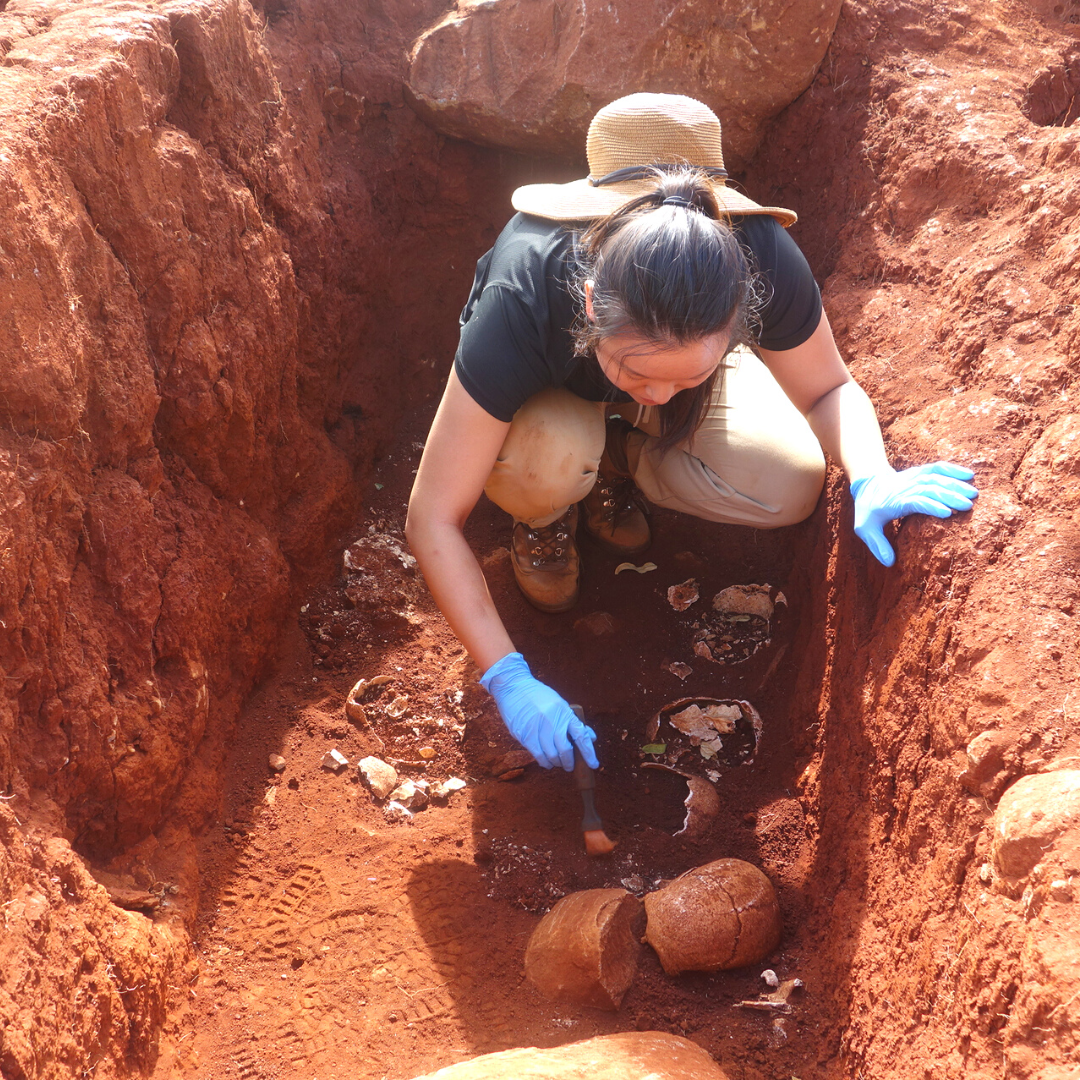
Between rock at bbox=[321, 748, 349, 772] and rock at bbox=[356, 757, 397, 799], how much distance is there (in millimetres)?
43

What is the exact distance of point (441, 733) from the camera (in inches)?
98.9

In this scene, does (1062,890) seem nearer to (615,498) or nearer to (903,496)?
(903,496)

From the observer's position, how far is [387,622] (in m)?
2.79

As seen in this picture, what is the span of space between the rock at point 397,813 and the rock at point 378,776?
0.13ft

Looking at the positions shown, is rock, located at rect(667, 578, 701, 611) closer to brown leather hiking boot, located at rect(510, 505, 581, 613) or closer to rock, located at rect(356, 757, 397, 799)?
brown leather hiking boot, located at rect(510, 505, 581, 613)

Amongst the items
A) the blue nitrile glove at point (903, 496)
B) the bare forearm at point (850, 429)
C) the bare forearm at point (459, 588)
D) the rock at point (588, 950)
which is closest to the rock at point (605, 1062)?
the rock at point (588, 950)

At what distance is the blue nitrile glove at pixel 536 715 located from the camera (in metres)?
2.00

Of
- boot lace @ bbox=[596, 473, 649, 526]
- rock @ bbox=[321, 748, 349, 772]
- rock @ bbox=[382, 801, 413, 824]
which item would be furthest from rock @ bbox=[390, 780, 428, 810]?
boot lace @ bbox=[596, 473, 649, 526]

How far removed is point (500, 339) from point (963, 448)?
104 cm

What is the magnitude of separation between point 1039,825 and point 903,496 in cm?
75

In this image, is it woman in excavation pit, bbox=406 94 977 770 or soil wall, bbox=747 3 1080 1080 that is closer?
soil wall, bbox=747 3 1080 1080

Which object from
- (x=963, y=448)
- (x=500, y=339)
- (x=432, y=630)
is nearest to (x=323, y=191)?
(x=500, y=339)

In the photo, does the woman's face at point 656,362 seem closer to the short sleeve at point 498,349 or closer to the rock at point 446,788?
the short sleeve at point 498,349

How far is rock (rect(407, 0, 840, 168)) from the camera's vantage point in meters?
2.84
